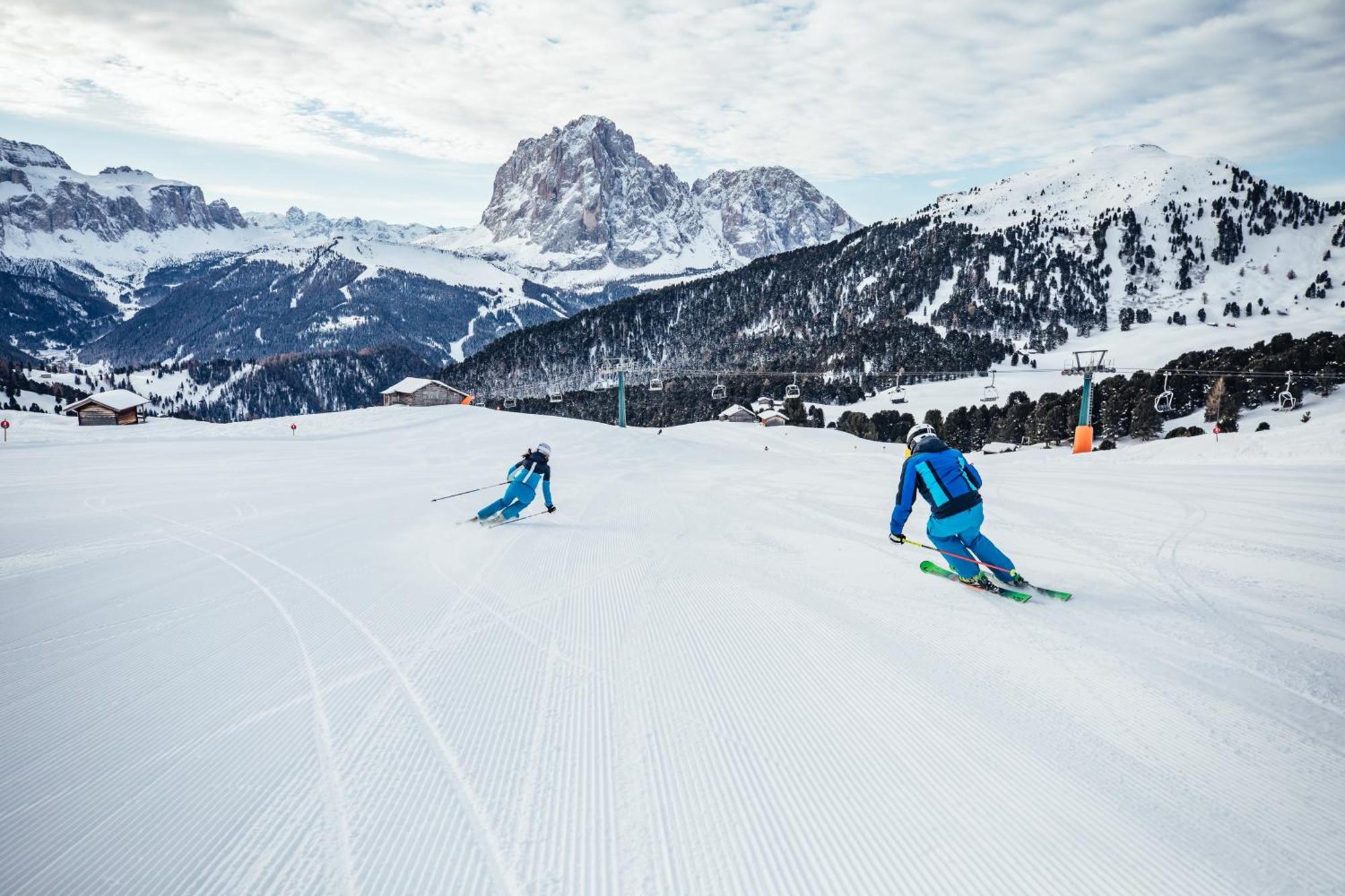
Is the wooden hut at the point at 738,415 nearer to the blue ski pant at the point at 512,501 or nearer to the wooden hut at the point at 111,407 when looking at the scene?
the wooden hut at the point at 111,407

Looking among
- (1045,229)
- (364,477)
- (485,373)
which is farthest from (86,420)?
→ (1045,229)

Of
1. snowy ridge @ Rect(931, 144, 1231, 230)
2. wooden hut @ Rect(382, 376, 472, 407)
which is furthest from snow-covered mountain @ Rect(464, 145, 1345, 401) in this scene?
wooden hut @ Rect(382, 376, 472, 407)

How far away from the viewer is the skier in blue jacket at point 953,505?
267 inches

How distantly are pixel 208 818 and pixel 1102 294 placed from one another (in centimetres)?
16611

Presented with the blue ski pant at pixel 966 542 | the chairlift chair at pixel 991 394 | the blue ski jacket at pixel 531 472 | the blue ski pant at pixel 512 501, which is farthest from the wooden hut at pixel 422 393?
the blue ski pant at pixel 966 542

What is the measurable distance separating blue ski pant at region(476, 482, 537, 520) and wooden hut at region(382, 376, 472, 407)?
53.7m

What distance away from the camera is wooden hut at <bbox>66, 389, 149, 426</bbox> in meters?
52.5

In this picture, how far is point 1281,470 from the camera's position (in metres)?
13.6

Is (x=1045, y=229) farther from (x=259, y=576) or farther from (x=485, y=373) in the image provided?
(x=259, y=576)

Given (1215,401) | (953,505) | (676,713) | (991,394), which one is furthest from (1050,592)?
(991,394)

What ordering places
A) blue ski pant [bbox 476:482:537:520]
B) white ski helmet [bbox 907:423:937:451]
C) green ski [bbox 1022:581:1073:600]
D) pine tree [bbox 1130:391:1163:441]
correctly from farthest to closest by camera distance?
1. pine tree [bbox 1130:391:1163:441]
2. blue ski pant [bbox 476:482:537:520]
3. white ski helmet [bbox 907:423:937:451]
4. green ski [bbox 1022:581:1073:600]

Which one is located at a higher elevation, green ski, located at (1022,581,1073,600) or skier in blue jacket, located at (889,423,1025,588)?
skier in blue jacket, located at (889,423,1025,588)

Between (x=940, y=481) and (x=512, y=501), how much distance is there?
7539 mm

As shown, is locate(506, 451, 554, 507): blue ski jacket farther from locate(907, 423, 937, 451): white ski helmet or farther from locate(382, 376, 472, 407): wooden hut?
locate(382, 376, 472, 407): wooden hut
